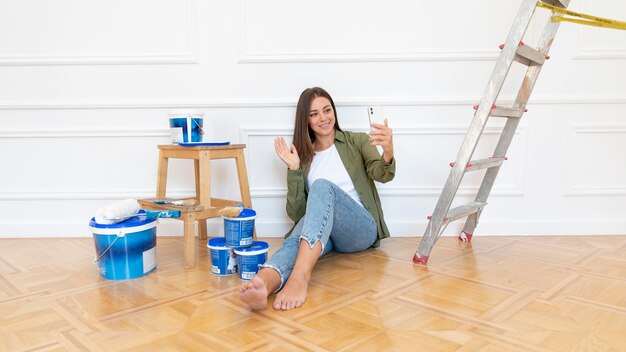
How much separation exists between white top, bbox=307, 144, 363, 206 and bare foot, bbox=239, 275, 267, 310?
73 cm

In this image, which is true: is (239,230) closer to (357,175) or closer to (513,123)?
(357,175)

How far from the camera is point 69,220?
2402mm

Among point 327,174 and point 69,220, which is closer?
point 327,174

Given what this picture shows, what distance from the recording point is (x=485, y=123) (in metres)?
1.77

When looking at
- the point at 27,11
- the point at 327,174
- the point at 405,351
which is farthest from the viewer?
the point at 27,11

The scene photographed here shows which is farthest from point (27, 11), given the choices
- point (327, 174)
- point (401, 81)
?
point (401, 81)

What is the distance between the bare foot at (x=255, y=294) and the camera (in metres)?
1.35

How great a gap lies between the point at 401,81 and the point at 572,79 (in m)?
0.84

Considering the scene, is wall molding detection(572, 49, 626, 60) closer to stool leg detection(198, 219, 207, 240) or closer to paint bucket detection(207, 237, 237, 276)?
paint bucket detection(207, 237, 237, 276)

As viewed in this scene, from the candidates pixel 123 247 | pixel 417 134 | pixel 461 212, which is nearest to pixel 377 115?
pixel 417 134

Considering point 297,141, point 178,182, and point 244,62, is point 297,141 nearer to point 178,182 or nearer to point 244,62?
point 244,62

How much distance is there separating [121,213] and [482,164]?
1.43 m

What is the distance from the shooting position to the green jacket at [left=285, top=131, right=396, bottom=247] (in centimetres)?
196

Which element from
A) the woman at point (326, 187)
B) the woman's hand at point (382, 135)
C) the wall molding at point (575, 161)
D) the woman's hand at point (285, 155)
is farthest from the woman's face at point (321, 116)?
the wall molding at point (575, 161)
